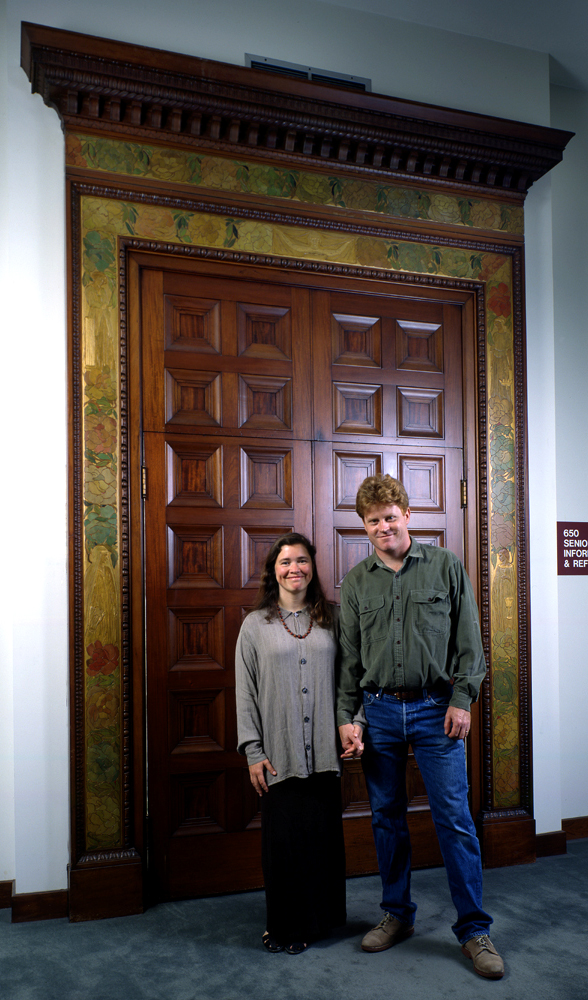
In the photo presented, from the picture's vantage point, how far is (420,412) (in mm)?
3701

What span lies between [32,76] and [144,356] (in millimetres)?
1197

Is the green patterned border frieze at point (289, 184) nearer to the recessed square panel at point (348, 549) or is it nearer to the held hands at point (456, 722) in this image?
the recessed square panel at point (348, 549)

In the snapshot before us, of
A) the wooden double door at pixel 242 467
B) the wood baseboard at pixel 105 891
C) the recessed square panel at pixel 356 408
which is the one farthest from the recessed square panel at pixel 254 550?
the wood baseboard at pixel 105 891

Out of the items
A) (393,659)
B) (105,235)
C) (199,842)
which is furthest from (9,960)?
(105,235)

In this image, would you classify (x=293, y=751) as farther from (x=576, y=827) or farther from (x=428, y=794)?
(x=576, y=827)

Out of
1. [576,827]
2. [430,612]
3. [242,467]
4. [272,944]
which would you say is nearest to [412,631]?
[430,612]

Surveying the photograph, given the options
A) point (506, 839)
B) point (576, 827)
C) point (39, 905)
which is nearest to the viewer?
point (39, 905)

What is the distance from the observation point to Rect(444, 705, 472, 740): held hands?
8.63 ft

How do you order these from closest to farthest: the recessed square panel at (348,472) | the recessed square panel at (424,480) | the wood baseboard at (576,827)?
the recessed square panel at (348,472) → the recessed square panel at (424,480) → the wood baseboard at (576,827)

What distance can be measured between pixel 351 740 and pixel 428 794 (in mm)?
334

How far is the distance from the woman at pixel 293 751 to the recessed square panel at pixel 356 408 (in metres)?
0.93

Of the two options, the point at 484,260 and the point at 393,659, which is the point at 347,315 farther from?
the point at 393,659

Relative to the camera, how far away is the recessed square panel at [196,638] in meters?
3.26

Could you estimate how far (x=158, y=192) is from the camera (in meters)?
3.26
